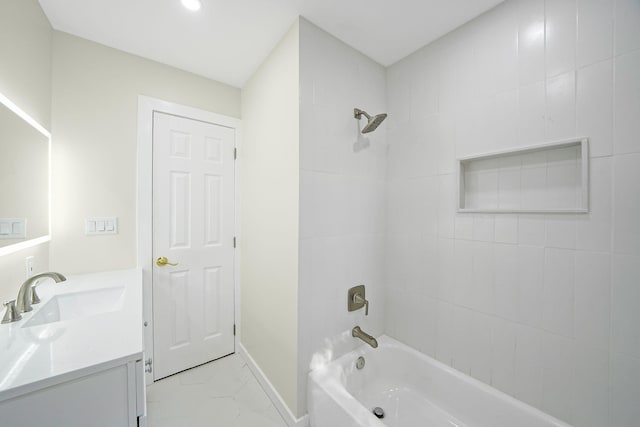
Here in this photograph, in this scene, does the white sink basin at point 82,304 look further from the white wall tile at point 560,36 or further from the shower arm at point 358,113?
the white wall tile at point 560,36

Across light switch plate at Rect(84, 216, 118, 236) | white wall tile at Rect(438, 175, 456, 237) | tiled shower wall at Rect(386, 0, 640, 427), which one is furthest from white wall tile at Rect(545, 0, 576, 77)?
light switch plate at Rect(84, 216, 118, 236)

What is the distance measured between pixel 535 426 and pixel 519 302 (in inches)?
21.9

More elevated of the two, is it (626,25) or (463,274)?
(626,25)

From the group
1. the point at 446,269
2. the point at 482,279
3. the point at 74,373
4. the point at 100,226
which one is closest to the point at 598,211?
the point at 482,279

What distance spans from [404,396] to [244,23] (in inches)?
101

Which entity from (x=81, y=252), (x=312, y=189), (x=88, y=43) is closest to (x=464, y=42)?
(x=312, y=189)

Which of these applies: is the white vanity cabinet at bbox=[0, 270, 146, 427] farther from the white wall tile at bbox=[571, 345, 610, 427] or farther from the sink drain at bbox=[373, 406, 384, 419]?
the white wall tile at bbox=[571, 345, 610, 427]

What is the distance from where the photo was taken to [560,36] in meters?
1.11

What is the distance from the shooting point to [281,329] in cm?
156

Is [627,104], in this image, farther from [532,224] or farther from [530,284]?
[530,284]

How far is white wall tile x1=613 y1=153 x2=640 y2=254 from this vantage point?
3.08 ft

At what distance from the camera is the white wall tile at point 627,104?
939 mm

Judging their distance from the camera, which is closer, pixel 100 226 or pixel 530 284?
pixel 530 284

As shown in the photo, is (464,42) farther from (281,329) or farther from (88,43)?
(88,43)
